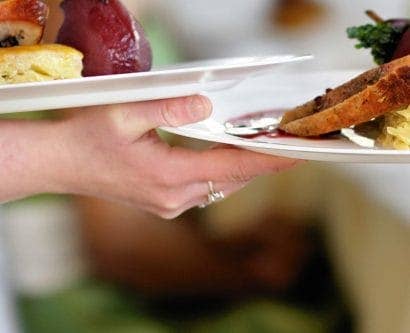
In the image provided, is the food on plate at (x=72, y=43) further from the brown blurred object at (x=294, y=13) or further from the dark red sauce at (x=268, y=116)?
the brown blurred object at (x=294, y=13)

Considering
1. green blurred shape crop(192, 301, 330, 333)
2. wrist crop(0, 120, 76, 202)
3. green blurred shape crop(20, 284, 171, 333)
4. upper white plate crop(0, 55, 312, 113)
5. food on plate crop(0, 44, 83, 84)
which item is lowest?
green blurred shape crop(192, 301, 330, 333)

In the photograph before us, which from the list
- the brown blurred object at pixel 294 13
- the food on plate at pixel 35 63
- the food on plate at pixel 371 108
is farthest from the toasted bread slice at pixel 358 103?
the brown blurred object at pixel 294 13

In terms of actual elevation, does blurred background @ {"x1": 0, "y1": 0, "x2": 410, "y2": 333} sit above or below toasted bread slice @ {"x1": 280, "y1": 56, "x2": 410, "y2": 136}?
below

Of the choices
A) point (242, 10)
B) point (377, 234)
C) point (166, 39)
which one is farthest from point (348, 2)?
point (377, 234)

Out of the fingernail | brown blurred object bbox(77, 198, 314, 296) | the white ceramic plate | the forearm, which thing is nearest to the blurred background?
brown blurred object bbox(77, 198, 314, 296)

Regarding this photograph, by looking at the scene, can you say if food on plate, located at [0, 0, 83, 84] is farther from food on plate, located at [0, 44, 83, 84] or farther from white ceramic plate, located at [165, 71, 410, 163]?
white ceramic plate, located at [165, 71, 410, 163]

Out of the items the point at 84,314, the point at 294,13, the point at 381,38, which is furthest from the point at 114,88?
the point at 294,13
